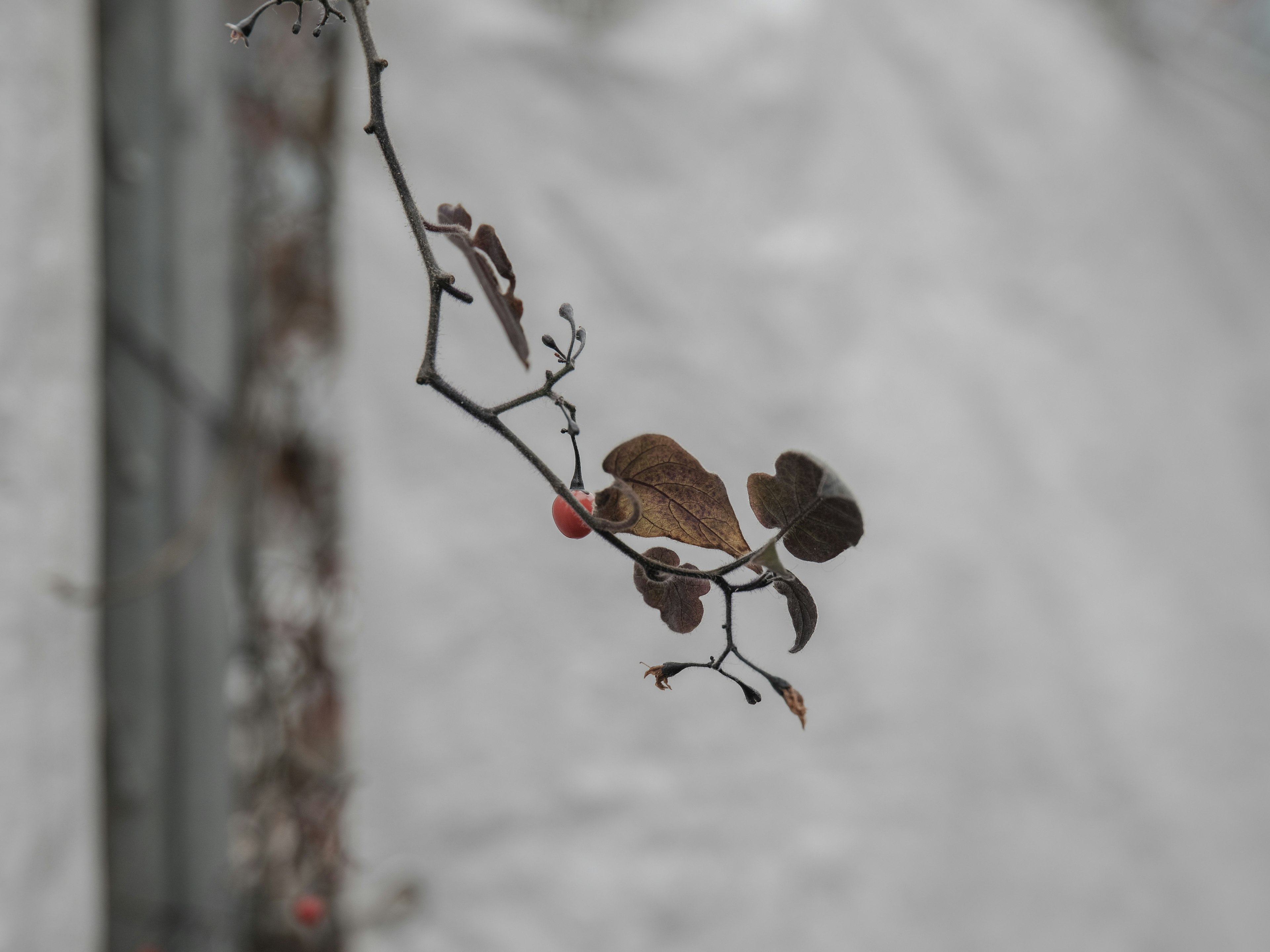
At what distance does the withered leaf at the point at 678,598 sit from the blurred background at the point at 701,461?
14.4 inches

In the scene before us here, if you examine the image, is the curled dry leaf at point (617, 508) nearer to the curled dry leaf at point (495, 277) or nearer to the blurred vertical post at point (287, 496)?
the curled dry leaf at point (495, 277)

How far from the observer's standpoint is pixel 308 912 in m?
0.44

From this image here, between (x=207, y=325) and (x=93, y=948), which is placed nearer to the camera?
(x=93, y=948)

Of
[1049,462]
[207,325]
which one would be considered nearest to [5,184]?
[207,325]

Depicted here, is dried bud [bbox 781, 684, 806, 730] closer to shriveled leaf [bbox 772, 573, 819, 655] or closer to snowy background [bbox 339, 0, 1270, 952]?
shriveled leaf [bbox 772, 573, 819, 655]

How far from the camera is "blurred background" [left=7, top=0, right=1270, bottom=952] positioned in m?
0.49

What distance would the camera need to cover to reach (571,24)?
54 cm

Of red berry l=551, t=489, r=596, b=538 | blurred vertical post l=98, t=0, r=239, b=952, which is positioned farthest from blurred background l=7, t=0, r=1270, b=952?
red berry l=551, t=489, r=596, b=538

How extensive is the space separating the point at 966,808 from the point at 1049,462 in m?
0.28

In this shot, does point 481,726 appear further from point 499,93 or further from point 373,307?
point 499,93

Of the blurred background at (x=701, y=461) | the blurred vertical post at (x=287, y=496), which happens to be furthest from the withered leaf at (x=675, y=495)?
the blurred vertical post at (x=287, y=496)

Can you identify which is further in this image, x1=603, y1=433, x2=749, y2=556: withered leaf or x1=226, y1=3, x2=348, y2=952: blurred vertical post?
x1=226, y1=3, x2=348, y2=952: blurred vertical post

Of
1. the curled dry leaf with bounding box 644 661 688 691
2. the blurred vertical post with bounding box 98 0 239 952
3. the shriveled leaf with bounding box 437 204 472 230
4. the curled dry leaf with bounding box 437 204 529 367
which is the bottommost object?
the curled dry leaf with bounding box 644 661 688 691

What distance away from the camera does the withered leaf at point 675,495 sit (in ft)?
0.35
